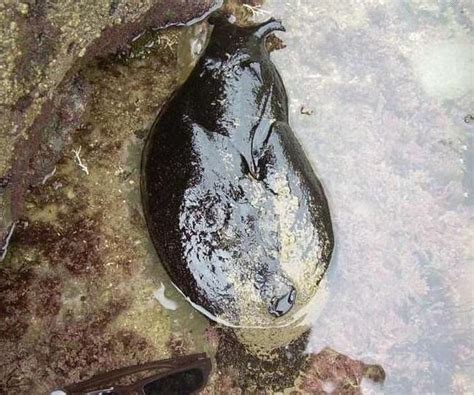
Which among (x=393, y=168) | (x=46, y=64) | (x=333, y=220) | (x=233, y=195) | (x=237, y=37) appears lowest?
(x=333, y=220)

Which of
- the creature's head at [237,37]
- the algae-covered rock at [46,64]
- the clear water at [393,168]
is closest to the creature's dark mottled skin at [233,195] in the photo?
the creature's head at [237,37]

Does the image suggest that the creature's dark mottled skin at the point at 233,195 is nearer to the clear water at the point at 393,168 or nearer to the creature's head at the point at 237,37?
the creature's head at the point at 237,37

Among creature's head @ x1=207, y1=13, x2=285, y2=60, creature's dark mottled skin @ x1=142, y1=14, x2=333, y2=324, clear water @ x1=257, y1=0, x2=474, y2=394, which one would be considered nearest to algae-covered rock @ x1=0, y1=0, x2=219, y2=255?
creature's head @ x1=207, y1=13, x2=285, y2=60

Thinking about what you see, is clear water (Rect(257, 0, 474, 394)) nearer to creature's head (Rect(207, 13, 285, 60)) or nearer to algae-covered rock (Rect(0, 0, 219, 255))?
creature's head (Rect(207, 13, 285, 60))

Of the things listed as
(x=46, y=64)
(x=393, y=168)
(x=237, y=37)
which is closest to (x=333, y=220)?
(x=393, y=168)

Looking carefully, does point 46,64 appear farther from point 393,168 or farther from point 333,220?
point 393,168

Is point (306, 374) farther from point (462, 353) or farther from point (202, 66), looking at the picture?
point (202, 66)
